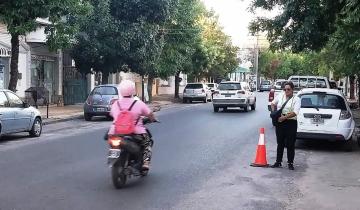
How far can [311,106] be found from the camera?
14.7 m

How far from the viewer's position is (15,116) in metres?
16.0

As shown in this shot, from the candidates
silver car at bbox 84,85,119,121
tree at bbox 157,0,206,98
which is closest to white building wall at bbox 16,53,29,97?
silver car at bbox 84,85,119,121

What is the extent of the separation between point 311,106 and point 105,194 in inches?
308

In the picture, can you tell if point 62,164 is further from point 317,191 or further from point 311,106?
point 311,106

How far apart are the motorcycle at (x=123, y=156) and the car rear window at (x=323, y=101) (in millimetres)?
6912

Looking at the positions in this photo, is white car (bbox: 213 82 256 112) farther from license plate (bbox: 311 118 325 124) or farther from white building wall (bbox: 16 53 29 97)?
license plate (bbox: 311 118 325 124)

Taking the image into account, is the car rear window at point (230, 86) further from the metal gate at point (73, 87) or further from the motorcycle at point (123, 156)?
the motorcycle at point (123, 156)

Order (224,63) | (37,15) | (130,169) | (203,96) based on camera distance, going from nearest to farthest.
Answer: (130,169) < (37,15) < (203,96) < (224,63)

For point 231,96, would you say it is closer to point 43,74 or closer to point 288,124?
point 43,74

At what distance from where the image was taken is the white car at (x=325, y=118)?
14289 mm

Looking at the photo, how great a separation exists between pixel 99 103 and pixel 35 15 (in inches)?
228

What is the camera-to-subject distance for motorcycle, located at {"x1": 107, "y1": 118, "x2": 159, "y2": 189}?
340 inches

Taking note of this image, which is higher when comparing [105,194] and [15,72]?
[15,72]

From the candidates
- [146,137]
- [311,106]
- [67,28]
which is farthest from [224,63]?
[146,137]
